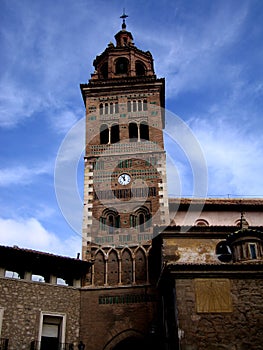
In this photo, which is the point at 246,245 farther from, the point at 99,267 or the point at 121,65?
the point at 121,65

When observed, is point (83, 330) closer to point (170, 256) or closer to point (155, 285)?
point (155, 285)

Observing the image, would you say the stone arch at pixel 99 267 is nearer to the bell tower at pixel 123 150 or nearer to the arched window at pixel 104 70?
the bell tower at pixel 123 150

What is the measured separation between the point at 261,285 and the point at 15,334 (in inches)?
390

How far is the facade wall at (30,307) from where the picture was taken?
59.2ft

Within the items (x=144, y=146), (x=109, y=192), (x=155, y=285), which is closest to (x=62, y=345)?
(x=155, y=285)

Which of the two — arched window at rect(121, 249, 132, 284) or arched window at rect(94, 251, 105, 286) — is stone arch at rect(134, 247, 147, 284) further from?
arched window at rect(94, 251, 105, 286)

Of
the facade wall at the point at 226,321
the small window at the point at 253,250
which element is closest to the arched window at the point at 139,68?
the small window at the point at 253,250

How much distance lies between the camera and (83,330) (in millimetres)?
20094

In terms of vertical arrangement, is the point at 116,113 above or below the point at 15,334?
above

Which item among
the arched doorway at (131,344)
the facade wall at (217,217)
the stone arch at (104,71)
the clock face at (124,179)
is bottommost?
the arched doorway at (131,344)

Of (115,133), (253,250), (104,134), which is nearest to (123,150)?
(115,133)

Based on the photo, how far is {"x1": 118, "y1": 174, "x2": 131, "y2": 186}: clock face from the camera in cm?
2495

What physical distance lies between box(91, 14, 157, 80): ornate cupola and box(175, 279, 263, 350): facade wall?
1784 cm

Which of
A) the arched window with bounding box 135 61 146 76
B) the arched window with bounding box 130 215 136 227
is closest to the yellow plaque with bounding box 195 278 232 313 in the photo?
the arched window with bounding box 130 215 136 227
